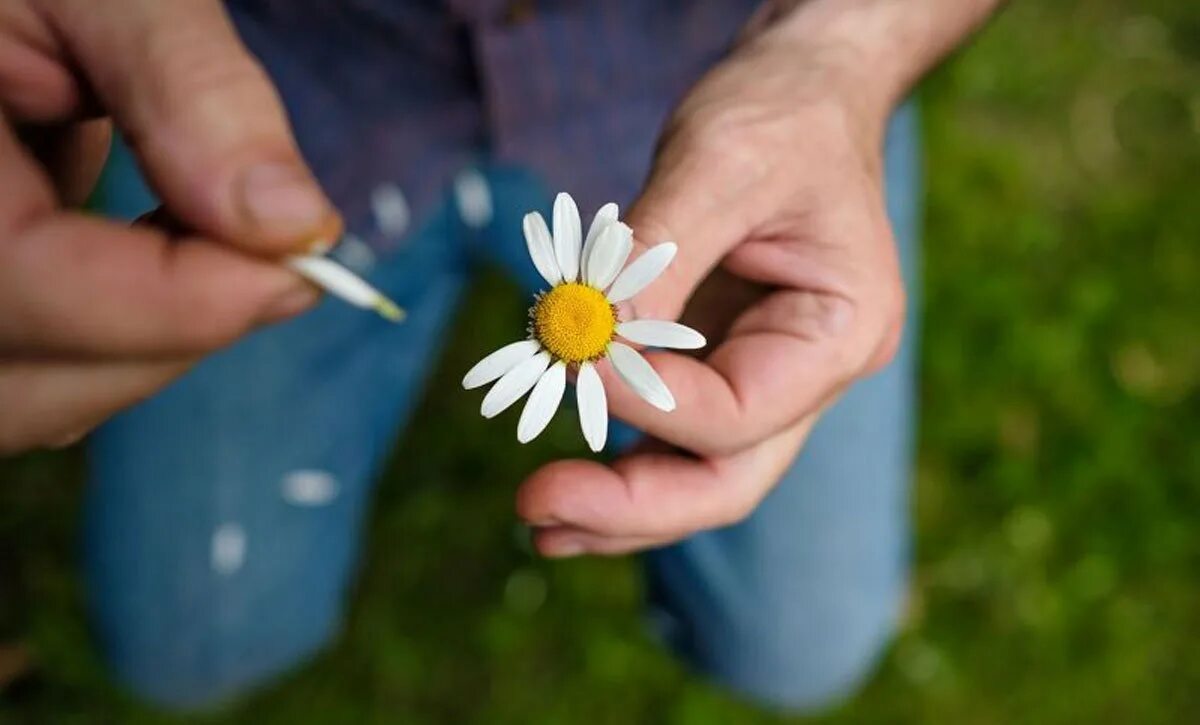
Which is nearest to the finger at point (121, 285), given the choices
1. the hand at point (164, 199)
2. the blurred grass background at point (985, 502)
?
the hand at point (164, 199)

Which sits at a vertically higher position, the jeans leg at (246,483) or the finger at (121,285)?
the finger at (121,285)

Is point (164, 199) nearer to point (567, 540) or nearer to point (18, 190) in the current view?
point (18, 190)

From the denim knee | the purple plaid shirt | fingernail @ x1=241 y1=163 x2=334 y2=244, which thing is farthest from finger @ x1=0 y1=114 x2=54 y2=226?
the denim knee

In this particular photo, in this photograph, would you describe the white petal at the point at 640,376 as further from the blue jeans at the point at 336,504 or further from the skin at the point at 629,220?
the blue jeans at the point at 336,504

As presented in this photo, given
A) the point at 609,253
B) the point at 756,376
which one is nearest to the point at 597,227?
the point at 609,253

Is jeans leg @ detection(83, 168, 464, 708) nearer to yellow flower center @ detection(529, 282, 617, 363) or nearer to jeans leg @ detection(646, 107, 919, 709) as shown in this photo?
jeans leg @ detection(646, 107, 919, 709)

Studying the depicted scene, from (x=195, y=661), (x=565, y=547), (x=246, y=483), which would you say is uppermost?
(x=565, y=547)
